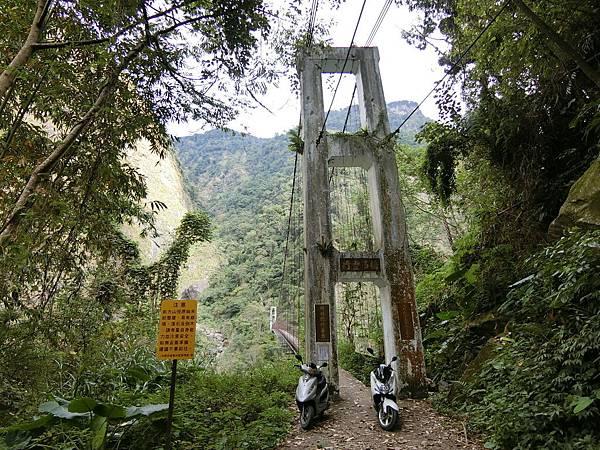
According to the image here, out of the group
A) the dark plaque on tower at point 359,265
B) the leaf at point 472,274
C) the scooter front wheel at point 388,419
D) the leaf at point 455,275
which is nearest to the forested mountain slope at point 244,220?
the dark plaque on tower at point 359,265

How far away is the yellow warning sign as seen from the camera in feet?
10.0

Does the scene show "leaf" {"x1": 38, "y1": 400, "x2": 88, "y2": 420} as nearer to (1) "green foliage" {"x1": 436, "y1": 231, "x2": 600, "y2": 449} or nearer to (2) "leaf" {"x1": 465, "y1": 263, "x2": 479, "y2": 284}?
(1) "green foliage" {"x1": 436, "y1": 231, "x2": 600, "y2": 449}

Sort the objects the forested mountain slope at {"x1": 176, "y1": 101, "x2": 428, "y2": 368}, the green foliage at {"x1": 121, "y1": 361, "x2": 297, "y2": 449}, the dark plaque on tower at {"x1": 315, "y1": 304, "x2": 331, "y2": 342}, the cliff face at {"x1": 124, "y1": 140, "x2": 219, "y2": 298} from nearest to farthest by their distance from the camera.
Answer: the green foliage at {"x1": 121, "y1": 361, "x2": 297, "y2": 449} < the dark plaque on tower at {"x1": 315, "y1": 304, "x2": 331, "y2": 342} < the forested mountain slope at {"x1": 176, "y1": 101, "x2": 428, "y2": 368} < the cliff face at {"x1": 124, "y1": 140, "x2": 219, "y2": 298}

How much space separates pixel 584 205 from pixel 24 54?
223 inches

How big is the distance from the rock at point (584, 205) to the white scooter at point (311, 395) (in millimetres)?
3591

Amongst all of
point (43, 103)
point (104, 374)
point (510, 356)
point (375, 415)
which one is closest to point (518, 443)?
point (510, 356)

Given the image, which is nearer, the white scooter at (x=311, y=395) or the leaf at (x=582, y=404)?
the leaf at (x=582, y=404)

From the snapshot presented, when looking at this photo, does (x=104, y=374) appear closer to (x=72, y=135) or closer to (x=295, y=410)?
(x=295, y=410)

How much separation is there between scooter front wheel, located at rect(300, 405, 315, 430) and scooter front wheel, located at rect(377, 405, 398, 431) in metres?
0.84

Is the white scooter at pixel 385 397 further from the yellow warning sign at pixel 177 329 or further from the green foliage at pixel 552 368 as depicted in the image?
the yellow warning sign at pixel 177 329

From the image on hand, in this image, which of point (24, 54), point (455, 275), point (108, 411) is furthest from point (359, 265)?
point (24, 54)

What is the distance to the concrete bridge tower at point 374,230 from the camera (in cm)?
605

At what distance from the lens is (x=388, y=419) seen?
4199 millimetres

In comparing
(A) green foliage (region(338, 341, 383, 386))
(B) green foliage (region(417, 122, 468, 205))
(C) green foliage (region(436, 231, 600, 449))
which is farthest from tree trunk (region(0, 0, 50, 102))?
(A) green foliage (region(338, 341, 383, 386))
